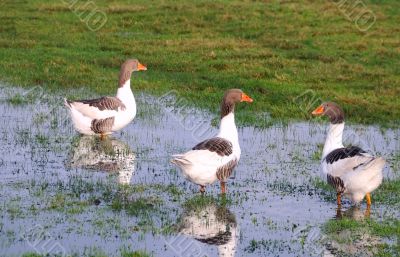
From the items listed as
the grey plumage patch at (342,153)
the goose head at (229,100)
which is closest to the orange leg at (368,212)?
the grey plumage patch at (342,153)

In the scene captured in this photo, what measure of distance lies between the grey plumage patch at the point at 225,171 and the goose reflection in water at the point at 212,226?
2.06 ft

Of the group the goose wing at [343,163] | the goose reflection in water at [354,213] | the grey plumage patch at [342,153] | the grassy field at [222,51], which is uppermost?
the grassy field at [222,51]

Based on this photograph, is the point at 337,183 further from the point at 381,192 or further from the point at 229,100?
the point at 229,100

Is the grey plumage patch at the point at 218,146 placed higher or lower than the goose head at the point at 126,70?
lower

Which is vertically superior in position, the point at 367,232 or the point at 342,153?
the point at 342,153

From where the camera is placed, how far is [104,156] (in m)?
17.7

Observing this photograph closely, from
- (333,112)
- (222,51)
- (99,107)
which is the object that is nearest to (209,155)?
(333,112)

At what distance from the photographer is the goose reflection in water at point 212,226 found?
1233cm

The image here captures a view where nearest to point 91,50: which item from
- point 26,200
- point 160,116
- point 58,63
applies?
point 58,63

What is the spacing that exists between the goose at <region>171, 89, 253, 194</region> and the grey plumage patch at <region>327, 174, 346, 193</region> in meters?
1.73

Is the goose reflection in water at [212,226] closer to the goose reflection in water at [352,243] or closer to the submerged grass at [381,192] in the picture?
the goose reflection in water at [352,243]

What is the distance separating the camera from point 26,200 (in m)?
14.0

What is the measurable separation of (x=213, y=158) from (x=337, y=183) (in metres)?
2.14

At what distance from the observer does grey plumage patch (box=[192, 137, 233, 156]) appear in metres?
14.7
